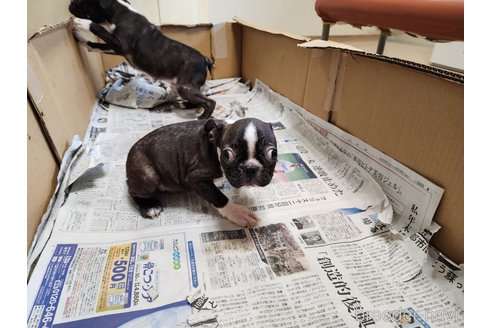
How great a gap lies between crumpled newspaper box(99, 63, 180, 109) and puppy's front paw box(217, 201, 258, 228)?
109cm

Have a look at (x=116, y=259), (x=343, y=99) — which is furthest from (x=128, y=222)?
(x=343, y=99)

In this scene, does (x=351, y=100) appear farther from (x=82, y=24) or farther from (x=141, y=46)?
(x=82, y=24)

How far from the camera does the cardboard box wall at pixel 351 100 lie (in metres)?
0.81

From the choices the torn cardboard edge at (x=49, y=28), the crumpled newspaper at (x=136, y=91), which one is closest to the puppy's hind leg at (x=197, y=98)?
the crumpled newspaper at (x=136, y=91)

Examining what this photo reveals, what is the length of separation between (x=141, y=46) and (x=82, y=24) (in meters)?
0.30

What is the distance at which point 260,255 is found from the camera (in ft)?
2.86

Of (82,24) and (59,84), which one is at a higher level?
(82,24)

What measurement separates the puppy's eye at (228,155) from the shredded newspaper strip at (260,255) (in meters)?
0.26

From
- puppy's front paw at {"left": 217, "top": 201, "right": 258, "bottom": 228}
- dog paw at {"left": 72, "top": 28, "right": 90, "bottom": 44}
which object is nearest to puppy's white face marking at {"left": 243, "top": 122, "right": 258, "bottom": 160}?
puppy's front paw at {"left": 217, "top": 201, "right": 258, "bottom": 228}

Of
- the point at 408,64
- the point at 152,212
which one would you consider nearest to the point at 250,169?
the point at 152,212

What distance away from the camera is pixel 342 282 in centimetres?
79

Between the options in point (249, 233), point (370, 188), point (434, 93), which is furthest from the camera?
point (370, 188)

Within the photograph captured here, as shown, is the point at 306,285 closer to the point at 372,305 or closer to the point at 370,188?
the point at 372,305

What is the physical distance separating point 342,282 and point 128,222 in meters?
0.65
